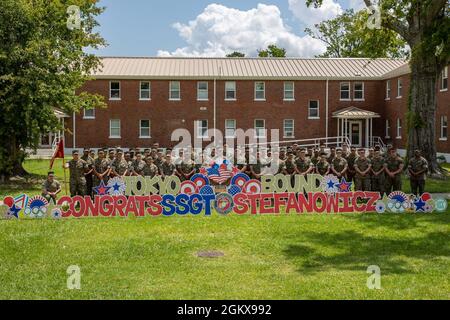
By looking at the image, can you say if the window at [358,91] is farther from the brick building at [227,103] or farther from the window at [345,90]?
the window at [345,90]

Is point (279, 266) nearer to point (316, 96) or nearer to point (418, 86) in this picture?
point (418, 86)

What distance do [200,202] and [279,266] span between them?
5.01 meters

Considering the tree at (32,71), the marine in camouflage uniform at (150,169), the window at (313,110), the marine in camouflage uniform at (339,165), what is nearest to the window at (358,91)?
the window at (313,110)

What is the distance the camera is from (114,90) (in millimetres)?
42781

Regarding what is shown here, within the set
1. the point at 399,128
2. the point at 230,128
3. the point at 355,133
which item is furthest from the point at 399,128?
the point at 230,128

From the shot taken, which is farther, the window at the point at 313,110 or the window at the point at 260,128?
the window at the point at 313,110

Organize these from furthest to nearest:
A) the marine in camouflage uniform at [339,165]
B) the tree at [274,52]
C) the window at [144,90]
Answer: the tree at [274,52]
the window at [144,90]
the marine in camouflage uniform at [339,165]

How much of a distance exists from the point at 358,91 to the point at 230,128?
36.0ft

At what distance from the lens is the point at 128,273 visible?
905 centimetres

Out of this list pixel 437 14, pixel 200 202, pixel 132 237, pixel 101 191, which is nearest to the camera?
pixel 132 237

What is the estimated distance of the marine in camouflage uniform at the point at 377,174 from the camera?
1688 cm

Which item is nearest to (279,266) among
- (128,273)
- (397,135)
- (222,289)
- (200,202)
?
(222,289)

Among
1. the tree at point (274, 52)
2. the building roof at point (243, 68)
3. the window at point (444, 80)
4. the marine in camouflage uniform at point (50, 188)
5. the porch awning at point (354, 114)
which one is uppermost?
the tree at point (274, 52)

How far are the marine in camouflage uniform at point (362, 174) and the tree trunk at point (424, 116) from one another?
749cm
